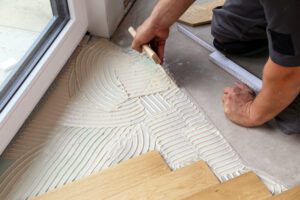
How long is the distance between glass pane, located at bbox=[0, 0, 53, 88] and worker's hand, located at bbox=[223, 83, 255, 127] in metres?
0.80

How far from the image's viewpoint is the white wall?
191 cm

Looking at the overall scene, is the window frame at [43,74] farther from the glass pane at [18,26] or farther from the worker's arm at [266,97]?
the worker's arm at [266,97]

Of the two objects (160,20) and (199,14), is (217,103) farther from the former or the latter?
(199,14)

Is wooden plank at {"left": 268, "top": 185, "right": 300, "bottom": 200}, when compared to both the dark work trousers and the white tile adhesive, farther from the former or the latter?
the dark work trousers

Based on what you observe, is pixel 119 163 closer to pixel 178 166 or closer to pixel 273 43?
pixel 178 166

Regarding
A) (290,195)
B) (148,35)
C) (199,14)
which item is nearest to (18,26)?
(148,35)

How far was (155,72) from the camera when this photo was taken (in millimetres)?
1844

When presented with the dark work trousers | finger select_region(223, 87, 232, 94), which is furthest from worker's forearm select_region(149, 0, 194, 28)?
finger select_region(223, 87, 232, 94)

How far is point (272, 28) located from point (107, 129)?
70cm

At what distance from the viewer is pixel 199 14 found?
82.5 inches

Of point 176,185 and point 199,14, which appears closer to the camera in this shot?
point 176,185

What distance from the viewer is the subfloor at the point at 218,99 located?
5.00 feet

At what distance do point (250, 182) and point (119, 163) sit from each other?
1.40ft

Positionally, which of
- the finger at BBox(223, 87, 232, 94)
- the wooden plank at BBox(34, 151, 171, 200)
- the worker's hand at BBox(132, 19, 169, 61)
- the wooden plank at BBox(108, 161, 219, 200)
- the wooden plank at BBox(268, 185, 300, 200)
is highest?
the worker's hand at BBox(132, 19, 169, 61)
